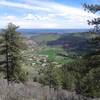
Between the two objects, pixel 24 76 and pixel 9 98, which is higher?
pixel 9 98

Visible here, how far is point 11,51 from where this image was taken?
28875 millimetres

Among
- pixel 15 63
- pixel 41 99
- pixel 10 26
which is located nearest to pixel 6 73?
pixel 15 63

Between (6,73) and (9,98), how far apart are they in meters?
23.1

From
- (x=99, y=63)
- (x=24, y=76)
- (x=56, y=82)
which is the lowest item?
(x=56, y=82)

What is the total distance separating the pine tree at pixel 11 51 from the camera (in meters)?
28.7

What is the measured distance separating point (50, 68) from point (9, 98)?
40.1 meters

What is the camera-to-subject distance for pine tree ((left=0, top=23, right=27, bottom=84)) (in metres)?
28.7

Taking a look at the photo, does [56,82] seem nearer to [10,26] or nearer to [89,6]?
[10,26]

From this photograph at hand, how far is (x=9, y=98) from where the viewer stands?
21.5ft

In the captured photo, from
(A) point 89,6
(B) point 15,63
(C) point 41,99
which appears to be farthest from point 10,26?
(C) point 41,99

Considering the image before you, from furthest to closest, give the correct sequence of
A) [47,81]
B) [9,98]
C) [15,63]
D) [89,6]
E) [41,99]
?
[47,81]
[15,63]
[89,6]
[41,99]
[9,98]

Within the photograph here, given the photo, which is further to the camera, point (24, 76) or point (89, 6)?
point (24, 76)

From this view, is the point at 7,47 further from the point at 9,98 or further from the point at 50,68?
the point at 9,98

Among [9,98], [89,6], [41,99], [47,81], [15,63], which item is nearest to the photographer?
[9,98]
